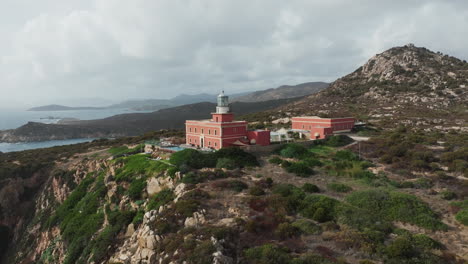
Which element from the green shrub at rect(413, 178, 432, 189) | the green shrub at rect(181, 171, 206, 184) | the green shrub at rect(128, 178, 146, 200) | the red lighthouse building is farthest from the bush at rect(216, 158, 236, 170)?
the green shrub at rect(413, 178, 432, 189)

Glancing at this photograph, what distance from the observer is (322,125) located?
47.9 m

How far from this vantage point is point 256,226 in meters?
16.6

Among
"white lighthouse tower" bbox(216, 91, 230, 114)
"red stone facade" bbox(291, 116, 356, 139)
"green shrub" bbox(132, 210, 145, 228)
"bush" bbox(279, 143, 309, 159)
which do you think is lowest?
"green shrub" bbox(132, 210, 145, 228)

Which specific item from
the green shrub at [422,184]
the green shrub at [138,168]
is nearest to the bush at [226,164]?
the green shrub at [138,168]

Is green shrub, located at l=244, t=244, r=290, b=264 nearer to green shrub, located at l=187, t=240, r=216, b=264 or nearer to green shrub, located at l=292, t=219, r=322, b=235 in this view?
green shrub, located at l=187, t=240, r=216, b=264

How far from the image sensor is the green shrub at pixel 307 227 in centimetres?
1634

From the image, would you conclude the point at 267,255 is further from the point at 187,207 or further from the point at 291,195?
the point at 291,195

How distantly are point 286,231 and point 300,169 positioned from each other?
42.8ft

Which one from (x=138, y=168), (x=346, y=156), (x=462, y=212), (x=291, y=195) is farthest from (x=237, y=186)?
(x=346, y=156)

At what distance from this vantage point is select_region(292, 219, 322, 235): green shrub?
16.3 m

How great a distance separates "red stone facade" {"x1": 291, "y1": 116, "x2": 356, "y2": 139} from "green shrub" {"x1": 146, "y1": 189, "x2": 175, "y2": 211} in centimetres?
2928

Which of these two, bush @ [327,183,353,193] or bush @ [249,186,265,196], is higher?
bush @ [249,186,265,196]

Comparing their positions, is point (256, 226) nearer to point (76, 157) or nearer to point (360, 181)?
point (360, 181)

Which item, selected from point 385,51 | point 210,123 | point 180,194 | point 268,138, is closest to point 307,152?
point 268,138
